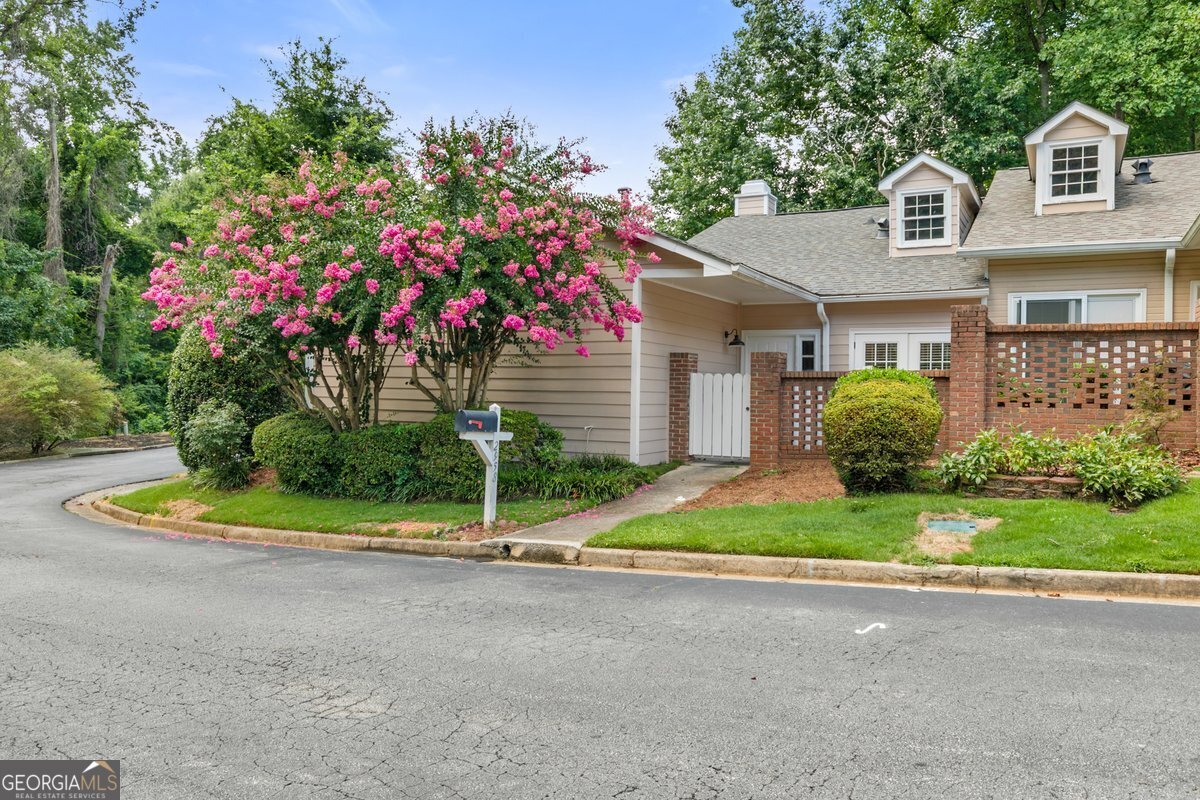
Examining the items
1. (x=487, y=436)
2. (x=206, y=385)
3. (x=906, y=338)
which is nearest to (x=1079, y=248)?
(x=906, y=338)

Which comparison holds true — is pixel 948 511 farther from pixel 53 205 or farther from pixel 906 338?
pixel 53 205

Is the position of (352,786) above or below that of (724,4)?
below

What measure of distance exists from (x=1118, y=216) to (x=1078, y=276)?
1.54 meters

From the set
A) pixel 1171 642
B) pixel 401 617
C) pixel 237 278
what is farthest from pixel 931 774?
pixel 237 278

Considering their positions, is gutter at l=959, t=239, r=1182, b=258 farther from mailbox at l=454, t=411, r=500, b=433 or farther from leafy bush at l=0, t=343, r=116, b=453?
leafy bush at l=0, t=343, r=116, b=453

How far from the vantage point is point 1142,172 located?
16.2 meters

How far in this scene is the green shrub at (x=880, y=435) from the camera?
9.16 m

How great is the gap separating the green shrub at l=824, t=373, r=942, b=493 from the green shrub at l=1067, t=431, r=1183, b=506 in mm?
1488

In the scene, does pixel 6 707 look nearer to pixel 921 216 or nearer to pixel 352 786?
pixel 352 786

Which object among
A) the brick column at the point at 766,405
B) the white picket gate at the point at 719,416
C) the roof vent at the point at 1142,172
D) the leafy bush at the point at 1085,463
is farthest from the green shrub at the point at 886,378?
the roof vent at the point at 1142,172

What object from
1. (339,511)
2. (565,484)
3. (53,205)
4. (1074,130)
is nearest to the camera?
(339,511)

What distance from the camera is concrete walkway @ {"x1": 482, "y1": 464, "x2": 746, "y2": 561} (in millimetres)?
8695

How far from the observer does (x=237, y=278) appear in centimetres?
1067

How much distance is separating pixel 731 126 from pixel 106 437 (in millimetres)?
21612
